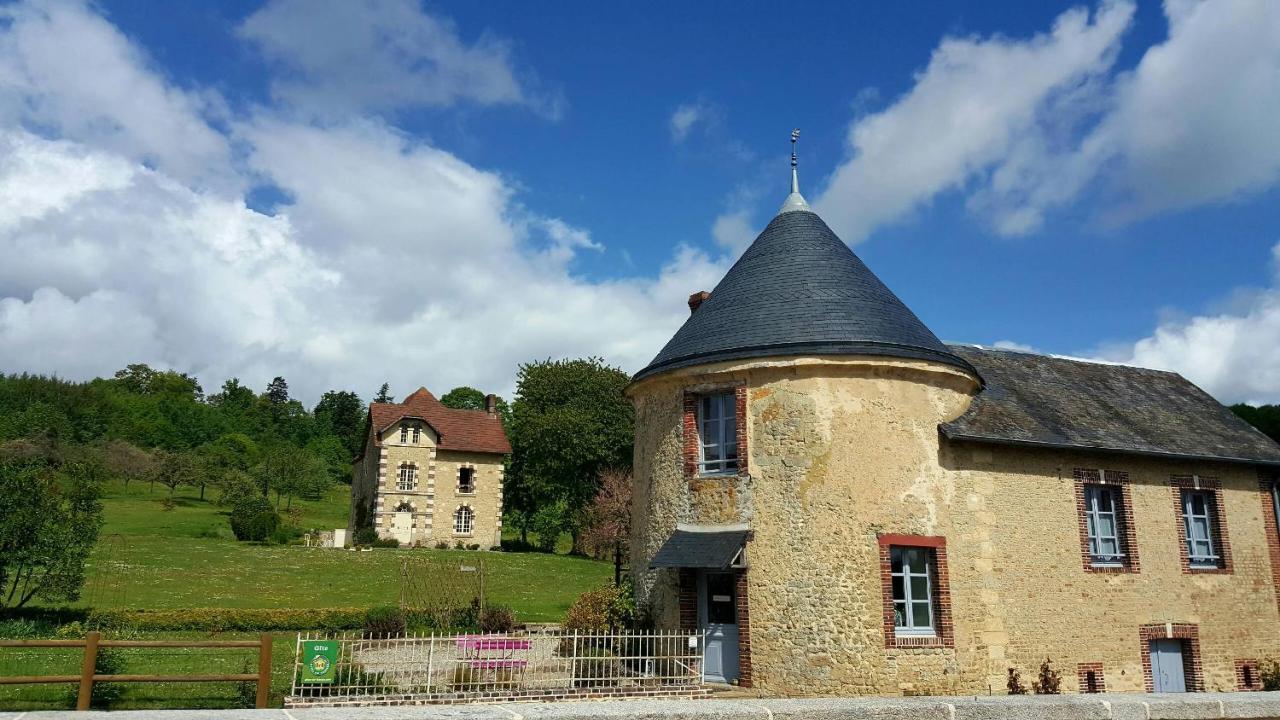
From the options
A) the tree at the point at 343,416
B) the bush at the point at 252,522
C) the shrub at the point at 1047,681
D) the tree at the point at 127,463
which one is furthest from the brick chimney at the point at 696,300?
the tree at the point at 343,416

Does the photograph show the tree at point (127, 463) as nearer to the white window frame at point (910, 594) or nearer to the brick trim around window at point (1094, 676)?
the white window frame at point (910, 594)

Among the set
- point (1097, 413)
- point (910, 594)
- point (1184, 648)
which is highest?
point (1097, 413)

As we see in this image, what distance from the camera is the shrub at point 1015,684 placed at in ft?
43.8

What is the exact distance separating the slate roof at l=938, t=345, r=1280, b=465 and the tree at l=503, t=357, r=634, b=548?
30.0 metres

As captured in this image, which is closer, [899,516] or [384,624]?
[899,516]

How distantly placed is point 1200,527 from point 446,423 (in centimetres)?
3502

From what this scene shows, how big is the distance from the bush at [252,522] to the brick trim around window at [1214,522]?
32726mm

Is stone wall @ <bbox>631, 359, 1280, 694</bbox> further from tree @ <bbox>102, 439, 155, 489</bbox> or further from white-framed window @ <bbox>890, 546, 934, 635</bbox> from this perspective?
tree @ <bbox>102, 439, 155, 489</bbox>

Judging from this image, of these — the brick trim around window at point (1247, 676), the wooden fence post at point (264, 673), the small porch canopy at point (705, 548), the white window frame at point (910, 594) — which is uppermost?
the small porch canopy at point (705, 548)

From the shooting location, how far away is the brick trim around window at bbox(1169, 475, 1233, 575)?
15664 millimetres

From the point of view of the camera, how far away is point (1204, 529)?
53.3 ft

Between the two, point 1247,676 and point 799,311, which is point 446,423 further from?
point 1247,676

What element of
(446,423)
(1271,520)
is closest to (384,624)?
(1271,520)

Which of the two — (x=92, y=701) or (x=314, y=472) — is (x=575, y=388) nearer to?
(x=314, y=472)
